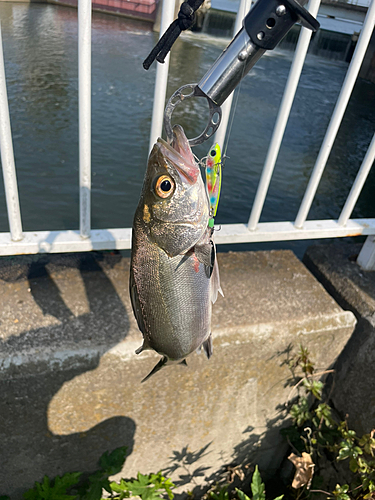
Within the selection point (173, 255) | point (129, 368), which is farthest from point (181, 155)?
point (129, 368)

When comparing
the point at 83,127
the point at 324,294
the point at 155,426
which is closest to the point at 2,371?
the point at 155,426

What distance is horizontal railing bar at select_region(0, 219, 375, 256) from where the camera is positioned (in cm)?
197

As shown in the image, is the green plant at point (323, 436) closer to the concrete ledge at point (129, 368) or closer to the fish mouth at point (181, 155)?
the concrete ledge at point (129, 368)

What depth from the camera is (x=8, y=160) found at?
5.68 ft

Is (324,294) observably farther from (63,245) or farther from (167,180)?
(167,180)

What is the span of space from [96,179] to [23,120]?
225 centimetres

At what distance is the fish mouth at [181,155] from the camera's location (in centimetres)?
100

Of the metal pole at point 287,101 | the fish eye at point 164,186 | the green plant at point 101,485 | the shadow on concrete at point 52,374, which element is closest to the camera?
the fish eye at point 164,186

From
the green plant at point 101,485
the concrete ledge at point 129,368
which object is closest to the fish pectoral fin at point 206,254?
the concrete ledge at point 129,368

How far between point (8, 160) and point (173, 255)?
3.39 feet

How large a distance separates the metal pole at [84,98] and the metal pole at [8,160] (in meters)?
0.29

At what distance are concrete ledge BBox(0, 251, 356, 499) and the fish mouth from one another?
1.17 meters

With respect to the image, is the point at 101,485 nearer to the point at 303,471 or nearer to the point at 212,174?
the point at 303,471

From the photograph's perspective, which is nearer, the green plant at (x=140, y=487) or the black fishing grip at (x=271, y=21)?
the black fishing grip at (x=271, y=21)
